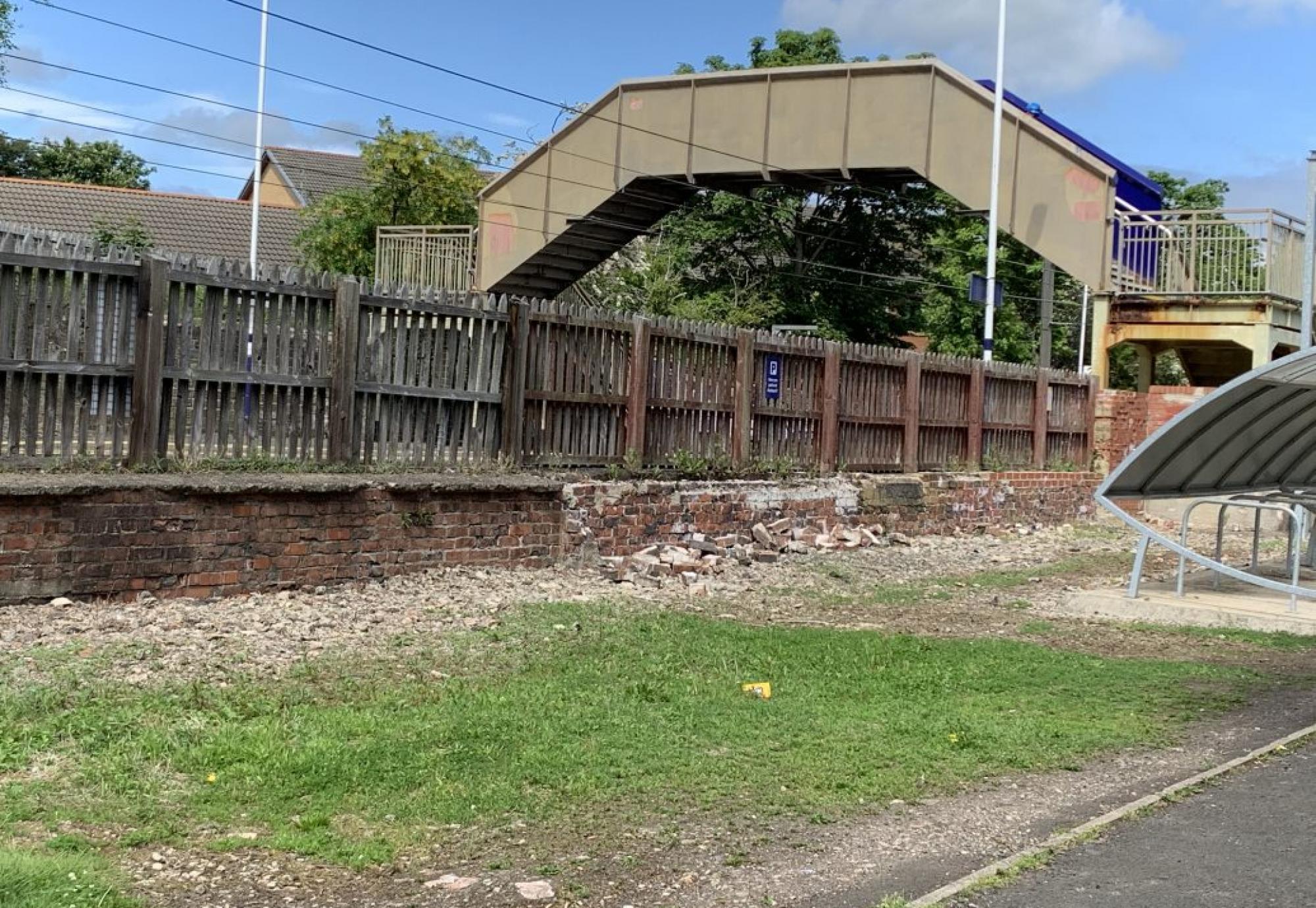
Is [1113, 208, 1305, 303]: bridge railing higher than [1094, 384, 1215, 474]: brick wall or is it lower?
higher

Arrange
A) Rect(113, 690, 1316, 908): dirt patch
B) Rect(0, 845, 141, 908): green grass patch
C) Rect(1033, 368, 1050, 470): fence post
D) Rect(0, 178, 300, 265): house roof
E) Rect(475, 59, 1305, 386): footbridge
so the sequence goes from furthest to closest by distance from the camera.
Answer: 1. Rect(0, 178, 300, 265): house roof
2. Rect(475, 59, 1305, 386): footbridge
3. Rect(1033, 368, 1050, 470): fence post
4. Rect(113, 690, 1316, 908): dirt patch
5. Rect(0, 845, 141, 908): green grass patch

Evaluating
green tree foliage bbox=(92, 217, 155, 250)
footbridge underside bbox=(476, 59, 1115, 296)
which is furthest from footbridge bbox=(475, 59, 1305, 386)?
green tree foliage bbox=(92, 217, 155, 250)

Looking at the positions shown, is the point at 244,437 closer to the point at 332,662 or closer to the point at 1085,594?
the point at 332,662

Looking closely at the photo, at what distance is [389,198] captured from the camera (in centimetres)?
2991

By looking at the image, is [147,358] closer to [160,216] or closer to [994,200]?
[994,200]

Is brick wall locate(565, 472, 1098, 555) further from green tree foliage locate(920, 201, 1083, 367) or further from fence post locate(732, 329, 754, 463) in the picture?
green tree foliage locate(920, 201, 1083, 367)

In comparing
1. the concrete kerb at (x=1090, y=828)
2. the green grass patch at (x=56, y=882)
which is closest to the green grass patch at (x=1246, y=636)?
the concrete kerb at (x=1090, y=828)

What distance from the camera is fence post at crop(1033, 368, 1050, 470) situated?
63.8 ft

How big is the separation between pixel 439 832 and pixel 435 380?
21.9ft

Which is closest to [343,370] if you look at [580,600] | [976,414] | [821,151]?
[580,600]

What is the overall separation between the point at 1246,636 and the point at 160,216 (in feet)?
114

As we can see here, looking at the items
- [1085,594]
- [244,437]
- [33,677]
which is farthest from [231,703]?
[1085,594]

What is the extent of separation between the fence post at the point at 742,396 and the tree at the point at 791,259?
666 inches

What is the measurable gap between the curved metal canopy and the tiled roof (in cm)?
3840
